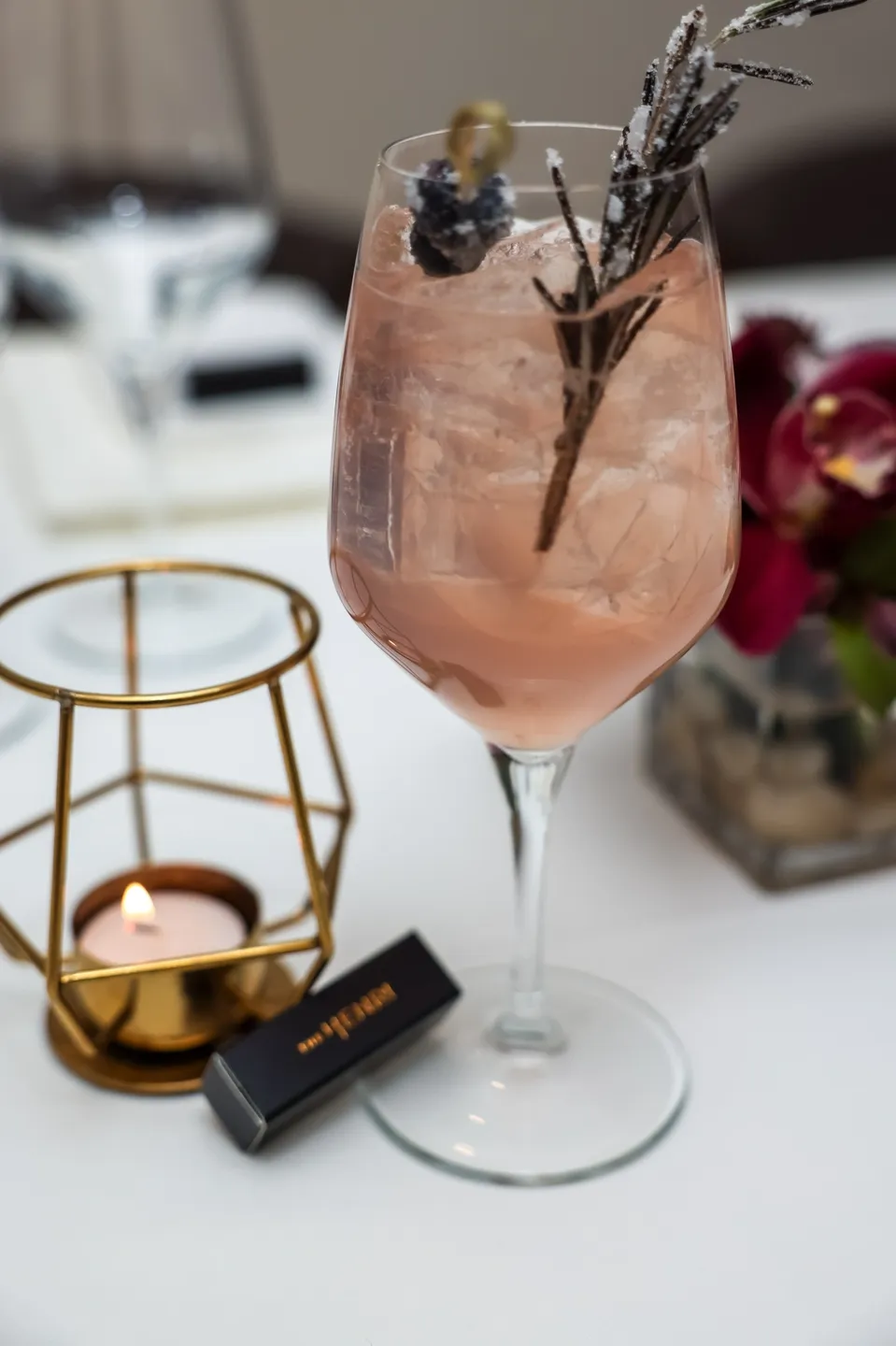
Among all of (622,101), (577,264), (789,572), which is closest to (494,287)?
(577,264)

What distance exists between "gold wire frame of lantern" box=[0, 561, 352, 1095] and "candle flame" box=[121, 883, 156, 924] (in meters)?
0.02

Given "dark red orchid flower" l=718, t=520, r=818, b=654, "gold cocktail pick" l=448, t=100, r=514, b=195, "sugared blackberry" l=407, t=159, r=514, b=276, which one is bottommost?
"dark red orchid flower" l=718, t=520, r=818, b=654

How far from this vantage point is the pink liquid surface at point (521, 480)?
0.33 meters

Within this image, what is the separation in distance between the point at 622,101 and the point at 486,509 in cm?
209

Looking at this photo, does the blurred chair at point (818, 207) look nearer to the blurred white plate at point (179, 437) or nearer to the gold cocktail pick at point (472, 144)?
the blurred white plate at point (179, 437)

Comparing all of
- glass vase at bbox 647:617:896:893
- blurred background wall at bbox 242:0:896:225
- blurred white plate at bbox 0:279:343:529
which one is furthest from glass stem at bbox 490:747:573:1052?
blurred background wall at bbox 242:0:896:225

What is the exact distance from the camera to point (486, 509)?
0.34m

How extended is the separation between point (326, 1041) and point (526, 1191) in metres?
0.07

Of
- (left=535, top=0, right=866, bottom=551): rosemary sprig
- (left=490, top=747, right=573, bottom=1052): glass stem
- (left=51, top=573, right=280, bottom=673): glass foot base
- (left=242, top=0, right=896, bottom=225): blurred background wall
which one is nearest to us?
(left=535, top=0, right=866, bottom=551): rosemary sprig

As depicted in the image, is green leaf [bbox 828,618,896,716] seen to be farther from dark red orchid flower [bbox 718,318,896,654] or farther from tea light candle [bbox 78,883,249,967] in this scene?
tea light candle [bbox 78,883,249,967]

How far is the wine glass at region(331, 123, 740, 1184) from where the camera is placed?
12.9 inches

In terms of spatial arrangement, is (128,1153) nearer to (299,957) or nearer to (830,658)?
(299,957)

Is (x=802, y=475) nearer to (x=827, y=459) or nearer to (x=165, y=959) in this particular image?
(x=827, y=459)

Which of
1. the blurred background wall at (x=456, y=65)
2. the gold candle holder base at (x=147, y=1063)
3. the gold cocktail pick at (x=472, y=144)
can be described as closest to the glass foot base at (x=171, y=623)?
the gold candle holder base at (x=147, y=1063)
